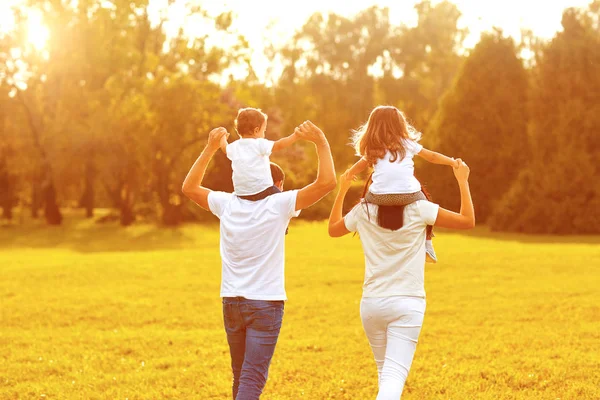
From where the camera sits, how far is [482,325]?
1209cm

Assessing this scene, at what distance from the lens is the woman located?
4.45m

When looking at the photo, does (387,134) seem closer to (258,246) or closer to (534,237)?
(258,246)

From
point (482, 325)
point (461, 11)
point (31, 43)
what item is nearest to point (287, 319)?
point (482, 325)

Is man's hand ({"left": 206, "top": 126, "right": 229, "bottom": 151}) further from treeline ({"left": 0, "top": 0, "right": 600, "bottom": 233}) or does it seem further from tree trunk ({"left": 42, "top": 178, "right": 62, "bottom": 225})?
tree trunk ({"left": 42, "top": 178, "right": 62, "bottom": 225})

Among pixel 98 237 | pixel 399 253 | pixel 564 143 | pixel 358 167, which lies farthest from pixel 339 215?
pixel 98 237

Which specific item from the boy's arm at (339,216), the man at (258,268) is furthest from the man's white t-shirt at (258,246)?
the boy's arm at (339,216)

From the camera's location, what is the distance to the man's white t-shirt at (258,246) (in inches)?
181

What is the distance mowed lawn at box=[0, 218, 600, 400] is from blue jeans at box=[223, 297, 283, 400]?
312 centimetres

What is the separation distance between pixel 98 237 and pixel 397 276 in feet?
113

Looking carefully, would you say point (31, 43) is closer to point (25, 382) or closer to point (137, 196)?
point (137, 196)

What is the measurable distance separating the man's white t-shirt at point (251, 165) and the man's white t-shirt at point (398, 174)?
664mm

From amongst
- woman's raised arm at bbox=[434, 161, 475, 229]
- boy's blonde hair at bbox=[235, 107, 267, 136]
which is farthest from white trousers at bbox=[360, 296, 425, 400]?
boy's blonde hair at bbox=[235, 107, 267, 136]

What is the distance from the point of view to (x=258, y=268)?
4621 mm

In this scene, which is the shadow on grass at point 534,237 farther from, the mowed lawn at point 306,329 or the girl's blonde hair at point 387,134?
the girl's blonde hair at point 387,134
